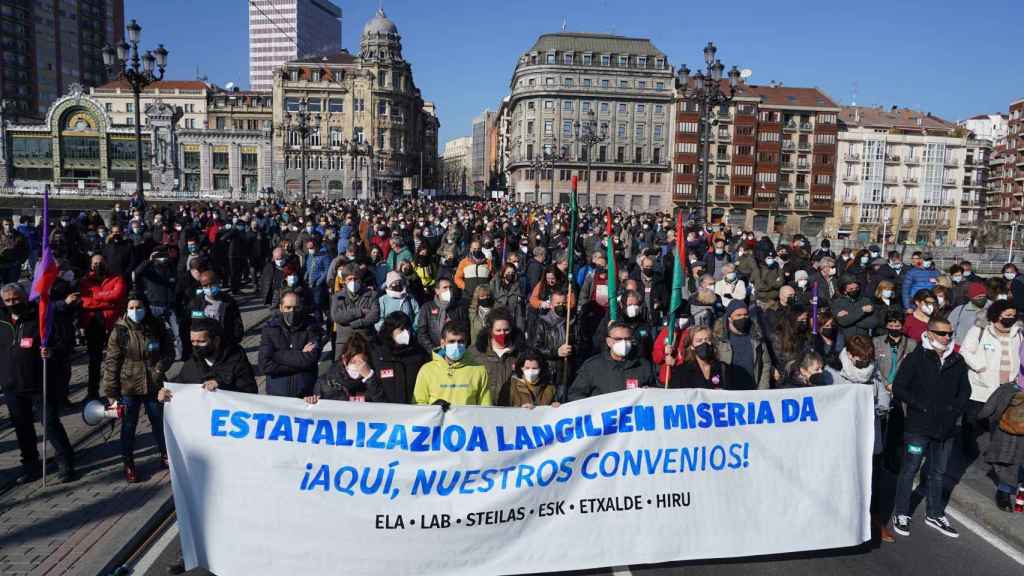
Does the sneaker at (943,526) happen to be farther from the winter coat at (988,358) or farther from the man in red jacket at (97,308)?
the man in red jacket at (97,308)

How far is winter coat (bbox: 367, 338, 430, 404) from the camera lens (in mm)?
6363

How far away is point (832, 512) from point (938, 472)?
122 cm

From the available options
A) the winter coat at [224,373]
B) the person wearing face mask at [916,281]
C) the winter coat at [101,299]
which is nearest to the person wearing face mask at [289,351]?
the winter coat at [224,373]

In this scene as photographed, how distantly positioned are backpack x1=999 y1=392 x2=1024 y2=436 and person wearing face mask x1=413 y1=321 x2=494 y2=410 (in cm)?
431

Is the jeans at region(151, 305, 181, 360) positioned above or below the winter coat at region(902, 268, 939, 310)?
below

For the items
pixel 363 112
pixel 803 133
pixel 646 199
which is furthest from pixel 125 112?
pixel 803 133

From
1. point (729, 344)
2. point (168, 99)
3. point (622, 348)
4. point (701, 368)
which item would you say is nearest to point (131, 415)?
point (622, 348)

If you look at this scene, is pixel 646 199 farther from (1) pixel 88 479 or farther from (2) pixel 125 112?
(1) pixel 88 479

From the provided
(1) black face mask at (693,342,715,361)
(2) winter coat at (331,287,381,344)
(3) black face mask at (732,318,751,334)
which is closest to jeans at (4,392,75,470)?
(2) winter coat at (331,287,381,344)

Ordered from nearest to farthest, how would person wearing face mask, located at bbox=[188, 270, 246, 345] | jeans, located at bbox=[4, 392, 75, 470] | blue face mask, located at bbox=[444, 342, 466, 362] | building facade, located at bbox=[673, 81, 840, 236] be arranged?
blue face mask, located at bbox=[444, 342, 466, 362]
jeans, located at bbox=[4, 392, 75, 470]
person wearing face mask, located at bbox=[188, 270, 246, 345]
building facade, located at bbox=[673, 81, 840, 236]

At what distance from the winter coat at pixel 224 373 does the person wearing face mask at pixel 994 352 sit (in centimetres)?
686

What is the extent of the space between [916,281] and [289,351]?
1116 centimetres

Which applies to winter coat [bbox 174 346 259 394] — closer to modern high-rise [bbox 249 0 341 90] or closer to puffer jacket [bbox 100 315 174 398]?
puffer jacket [bbox 100 315 174 398]

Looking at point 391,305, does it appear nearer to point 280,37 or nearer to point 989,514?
point 989,514
